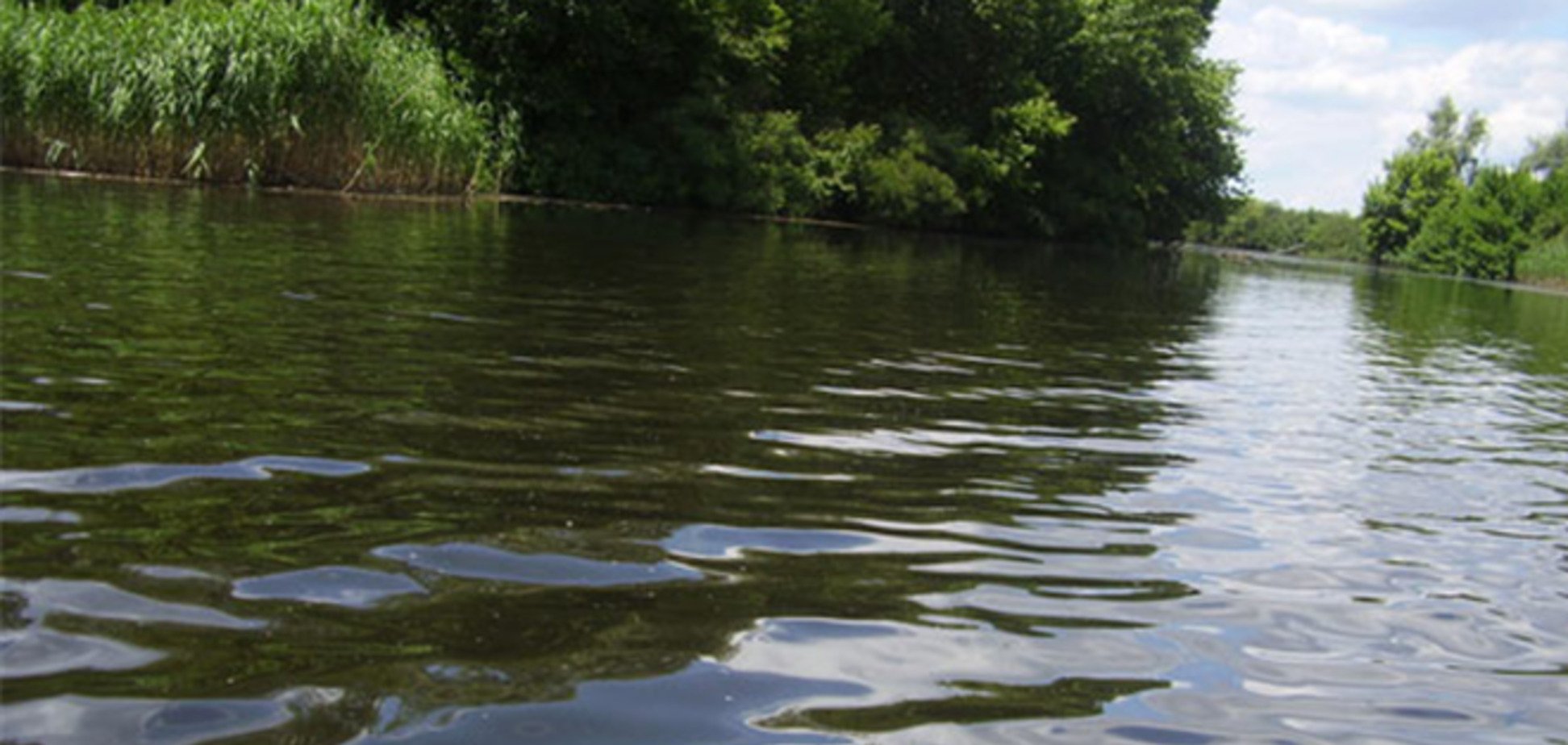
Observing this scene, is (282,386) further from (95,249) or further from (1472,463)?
(1472,463)

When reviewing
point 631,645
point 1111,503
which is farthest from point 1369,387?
point 631,645

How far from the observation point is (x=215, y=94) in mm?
16984

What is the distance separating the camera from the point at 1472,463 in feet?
22.1

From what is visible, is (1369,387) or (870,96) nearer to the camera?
(1369,387)

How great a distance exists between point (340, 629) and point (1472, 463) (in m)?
6.43

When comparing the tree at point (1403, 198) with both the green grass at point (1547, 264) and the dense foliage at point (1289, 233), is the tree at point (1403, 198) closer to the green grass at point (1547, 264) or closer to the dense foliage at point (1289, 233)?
the dense foliage at point (1289, 233)

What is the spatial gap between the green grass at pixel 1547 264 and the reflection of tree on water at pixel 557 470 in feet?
185

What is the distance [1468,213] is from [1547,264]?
1414 centimetres

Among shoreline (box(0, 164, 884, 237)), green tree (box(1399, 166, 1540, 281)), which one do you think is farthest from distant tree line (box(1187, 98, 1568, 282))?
shoreline (box(0, 164, 884, 237))

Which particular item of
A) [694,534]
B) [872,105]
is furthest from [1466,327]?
[872,105]

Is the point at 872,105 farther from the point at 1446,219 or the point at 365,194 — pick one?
the point at 1446,219

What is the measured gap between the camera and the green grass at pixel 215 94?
16328 mm

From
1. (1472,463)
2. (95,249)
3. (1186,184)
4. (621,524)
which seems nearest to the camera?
(621,524)

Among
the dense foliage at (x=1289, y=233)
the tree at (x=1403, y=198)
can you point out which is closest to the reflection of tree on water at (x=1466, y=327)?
the tree at (x=1403, y=198)
